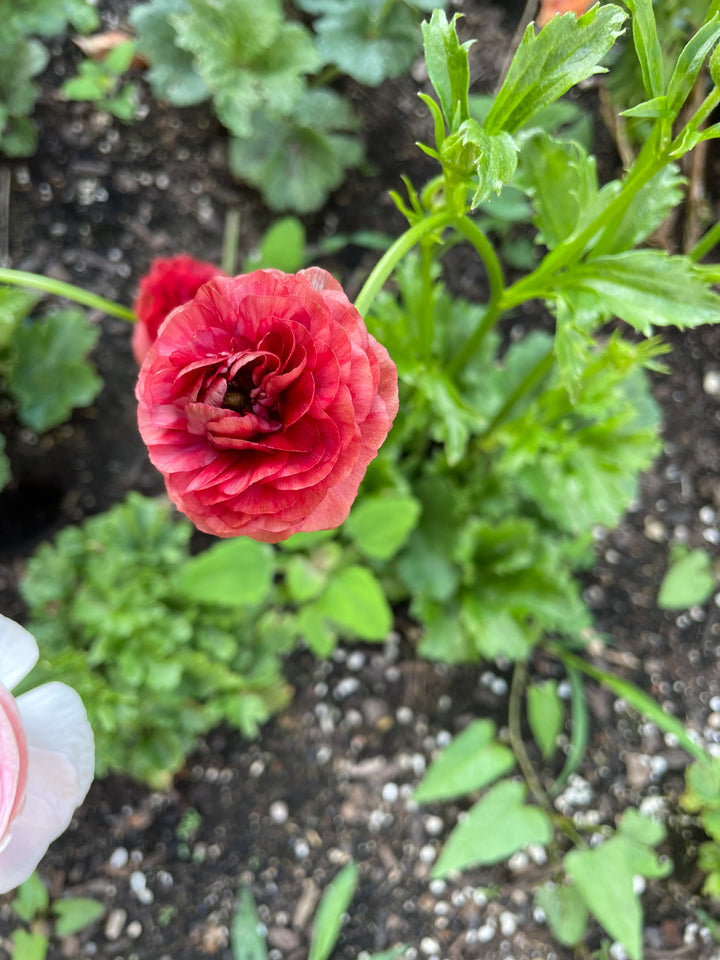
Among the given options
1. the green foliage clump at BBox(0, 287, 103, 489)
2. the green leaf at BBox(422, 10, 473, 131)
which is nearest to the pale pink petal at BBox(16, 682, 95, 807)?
the green leaf at BBox(422, 10, 473, 131)

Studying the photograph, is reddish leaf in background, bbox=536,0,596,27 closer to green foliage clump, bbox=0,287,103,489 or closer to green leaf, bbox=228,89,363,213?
green leaf, bbox=228,89,363,213

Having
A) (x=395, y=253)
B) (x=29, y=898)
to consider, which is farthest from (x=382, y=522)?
(x=29, y=898)

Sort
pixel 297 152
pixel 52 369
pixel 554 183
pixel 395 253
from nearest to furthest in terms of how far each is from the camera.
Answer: pixel 395 253 < pixel 554 183 < pixel 52 369 < pixel 297 152

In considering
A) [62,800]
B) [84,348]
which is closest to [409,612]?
[84,348]

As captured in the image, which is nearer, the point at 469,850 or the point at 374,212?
the point at 469,850

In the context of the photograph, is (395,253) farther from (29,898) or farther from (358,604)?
(29,898)

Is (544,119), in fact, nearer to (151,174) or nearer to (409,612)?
(151,174)
